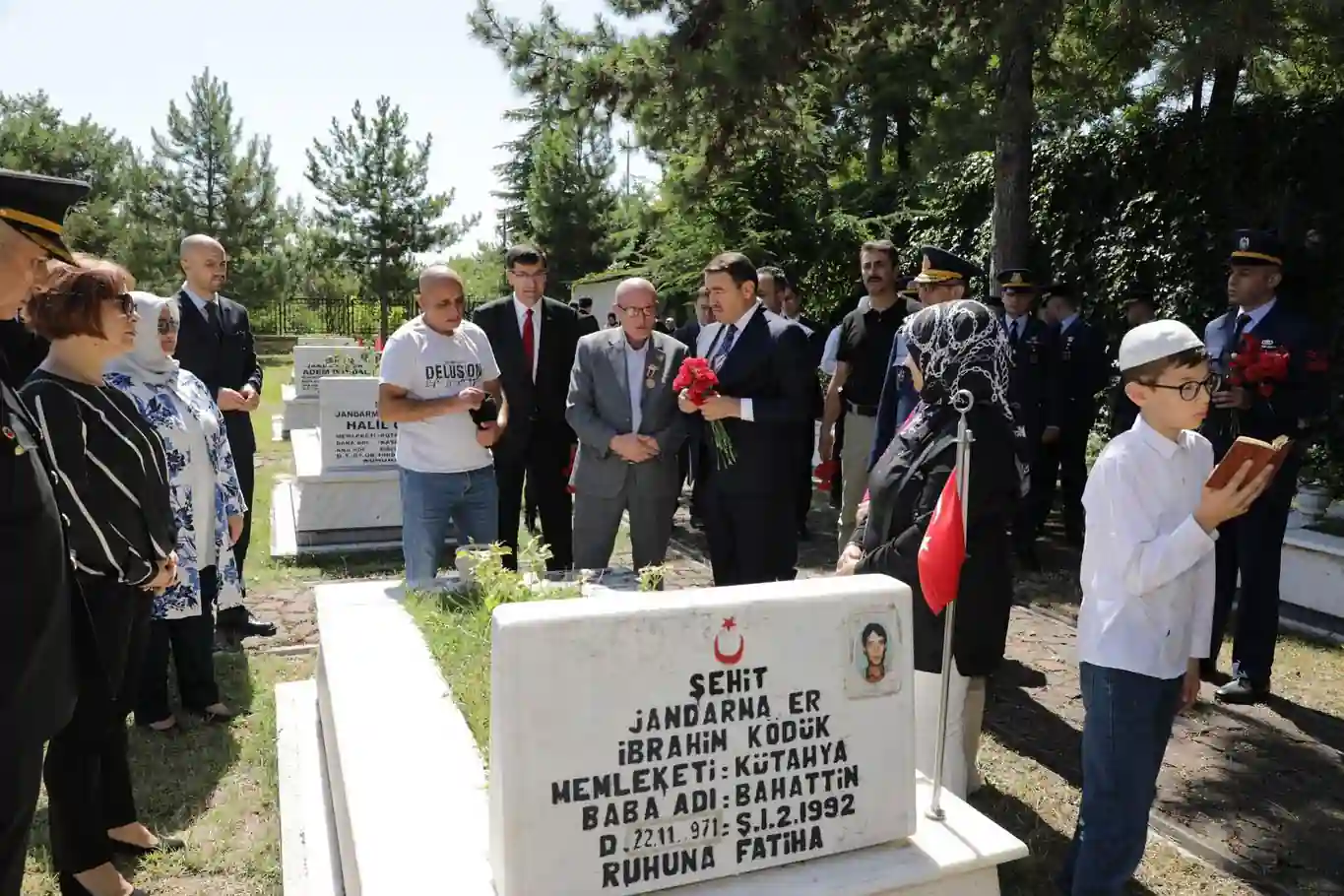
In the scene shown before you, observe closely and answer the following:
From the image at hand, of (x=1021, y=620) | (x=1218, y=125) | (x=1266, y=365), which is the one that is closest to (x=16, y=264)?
(x=1266, y=365)

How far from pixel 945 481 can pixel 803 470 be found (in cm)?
346

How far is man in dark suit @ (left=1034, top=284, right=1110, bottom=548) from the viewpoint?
7512 mm

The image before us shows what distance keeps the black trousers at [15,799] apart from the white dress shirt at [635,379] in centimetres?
303

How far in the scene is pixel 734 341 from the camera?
457 centimetres

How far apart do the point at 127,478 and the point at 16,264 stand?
3.60 feet

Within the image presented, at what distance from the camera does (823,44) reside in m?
7.63

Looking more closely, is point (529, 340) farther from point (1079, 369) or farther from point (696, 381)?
point (1079, 369)

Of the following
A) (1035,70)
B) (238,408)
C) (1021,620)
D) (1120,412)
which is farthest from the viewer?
(1035,70)

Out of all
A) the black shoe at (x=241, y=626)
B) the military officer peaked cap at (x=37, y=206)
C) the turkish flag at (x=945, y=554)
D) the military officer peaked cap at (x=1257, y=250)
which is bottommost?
the black shoe at (x=241, y=626)

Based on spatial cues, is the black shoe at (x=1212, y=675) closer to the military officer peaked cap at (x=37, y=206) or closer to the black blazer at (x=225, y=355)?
the military officer peaked cap at (x=37, y=206)

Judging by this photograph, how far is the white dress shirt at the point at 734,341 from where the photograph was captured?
4.43 metres

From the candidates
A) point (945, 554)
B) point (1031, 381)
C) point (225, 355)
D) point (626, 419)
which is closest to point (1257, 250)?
point (1031, 381)

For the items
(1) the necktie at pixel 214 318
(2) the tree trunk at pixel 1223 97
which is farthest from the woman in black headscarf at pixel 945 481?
(2) the tree trunk at pixel 1223 97

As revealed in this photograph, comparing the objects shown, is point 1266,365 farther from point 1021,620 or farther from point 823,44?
point 823,44
